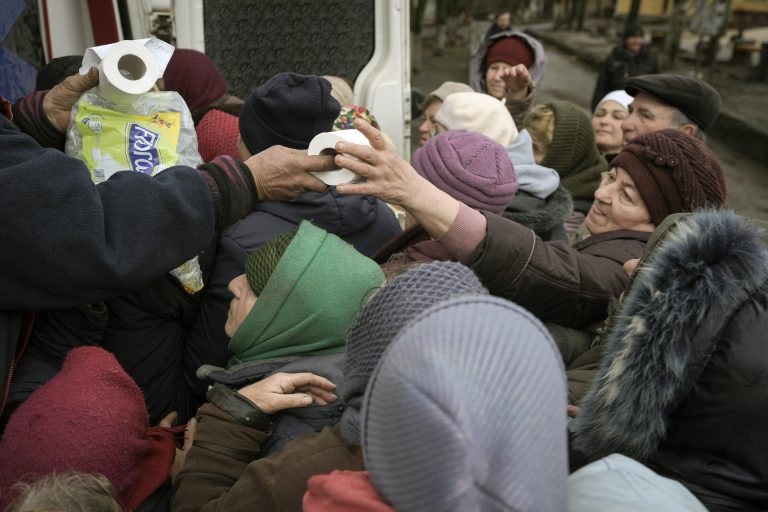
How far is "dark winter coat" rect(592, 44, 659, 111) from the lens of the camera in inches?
308

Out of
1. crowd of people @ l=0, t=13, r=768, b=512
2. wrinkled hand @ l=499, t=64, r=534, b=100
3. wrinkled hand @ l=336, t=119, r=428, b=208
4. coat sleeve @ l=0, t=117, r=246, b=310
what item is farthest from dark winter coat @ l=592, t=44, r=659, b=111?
coat sleeve @ l=0, t=117, r=246, b=310

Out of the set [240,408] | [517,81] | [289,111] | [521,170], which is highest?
[289,111]

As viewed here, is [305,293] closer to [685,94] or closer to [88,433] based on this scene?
[88,433]

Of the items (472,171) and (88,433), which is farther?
(472,171)

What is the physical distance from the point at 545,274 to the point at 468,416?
1124 millimetres

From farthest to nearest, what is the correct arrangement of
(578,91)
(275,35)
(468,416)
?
(578,91)
(275,35)
(468,416)

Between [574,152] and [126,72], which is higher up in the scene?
[126,72]

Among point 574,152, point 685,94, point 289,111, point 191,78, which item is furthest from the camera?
point 574,152

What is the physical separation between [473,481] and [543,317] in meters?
1.21

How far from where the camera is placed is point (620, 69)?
7871 mm

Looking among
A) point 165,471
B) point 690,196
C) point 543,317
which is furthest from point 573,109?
point 165,471

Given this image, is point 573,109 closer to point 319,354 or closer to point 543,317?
point 543,317

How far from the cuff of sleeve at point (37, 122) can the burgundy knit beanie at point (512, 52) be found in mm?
3188

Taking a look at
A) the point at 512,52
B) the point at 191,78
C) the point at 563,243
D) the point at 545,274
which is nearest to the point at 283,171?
the point at 545,274
